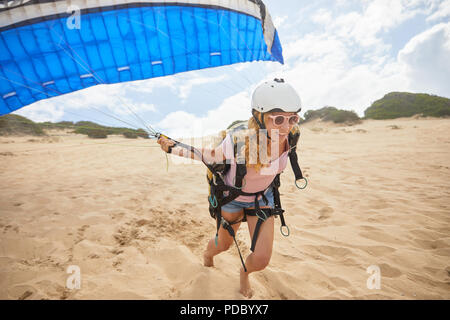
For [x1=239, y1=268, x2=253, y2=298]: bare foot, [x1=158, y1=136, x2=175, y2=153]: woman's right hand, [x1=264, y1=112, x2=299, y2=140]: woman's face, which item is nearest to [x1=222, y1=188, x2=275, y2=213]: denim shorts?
[x1=239, y1=268, x2=253, y2=298]: bare foot

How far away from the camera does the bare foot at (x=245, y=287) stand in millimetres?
2328

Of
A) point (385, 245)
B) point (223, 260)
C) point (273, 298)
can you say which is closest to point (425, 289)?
point (385, 245)

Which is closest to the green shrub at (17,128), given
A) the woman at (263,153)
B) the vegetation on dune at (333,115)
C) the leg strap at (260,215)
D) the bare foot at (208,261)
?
the bare foot at (208,261)

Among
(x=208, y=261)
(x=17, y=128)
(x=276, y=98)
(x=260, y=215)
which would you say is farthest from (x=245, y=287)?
(x=17, y=128)

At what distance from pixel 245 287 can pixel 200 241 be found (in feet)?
4.25

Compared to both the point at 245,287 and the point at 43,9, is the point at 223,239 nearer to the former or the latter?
the point at 245,287

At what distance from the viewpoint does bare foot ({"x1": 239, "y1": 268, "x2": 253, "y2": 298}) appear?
2328 mm

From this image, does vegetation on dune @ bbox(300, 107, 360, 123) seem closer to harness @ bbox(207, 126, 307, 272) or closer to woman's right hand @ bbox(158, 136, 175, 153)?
harness @ bbox(207, 126, 307, 272)

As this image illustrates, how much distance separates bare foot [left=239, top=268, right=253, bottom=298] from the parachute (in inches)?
231

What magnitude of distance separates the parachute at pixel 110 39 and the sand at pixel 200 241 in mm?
2918

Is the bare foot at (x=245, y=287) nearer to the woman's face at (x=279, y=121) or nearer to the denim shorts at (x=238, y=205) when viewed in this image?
the denim shorts at (x=238, y=205)

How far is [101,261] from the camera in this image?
110 inches

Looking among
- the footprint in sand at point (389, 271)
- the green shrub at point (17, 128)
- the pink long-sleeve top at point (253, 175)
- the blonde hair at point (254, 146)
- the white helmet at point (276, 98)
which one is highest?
the green shrub at point (17, 128)
